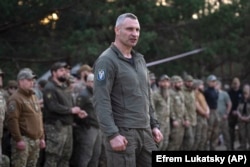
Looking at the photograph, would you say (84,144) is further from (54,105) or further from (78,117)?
(54,105)

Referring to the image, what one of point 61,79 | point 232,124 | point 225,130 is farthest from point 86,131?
→ point 232,124

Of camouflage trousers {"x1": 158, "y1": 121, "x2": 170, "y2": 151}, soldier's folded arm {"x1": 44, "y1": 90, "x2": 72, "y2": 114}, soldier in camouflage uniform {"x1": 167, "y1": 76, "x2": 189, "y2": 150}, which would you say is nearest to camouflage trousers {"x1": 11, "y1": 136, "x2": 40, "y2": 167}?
soldier's folded arm {"x1": 44, "y1": 90, "x2": 72, "y2": 114}

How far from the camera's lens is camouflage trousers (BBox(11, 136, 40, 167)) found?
27.7 ft

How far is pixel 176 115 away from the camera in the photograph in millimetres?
13102

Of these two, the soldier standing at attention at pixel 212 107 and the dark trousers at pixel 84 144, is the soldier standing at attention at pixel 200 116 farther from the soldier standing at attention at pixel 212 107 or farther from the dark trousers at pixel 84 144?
the dark trousers at pixel 84 144

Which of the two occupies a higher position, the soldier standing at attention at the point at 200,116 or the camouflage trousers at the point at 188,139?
the soldier standing at attention at the point at 200,116

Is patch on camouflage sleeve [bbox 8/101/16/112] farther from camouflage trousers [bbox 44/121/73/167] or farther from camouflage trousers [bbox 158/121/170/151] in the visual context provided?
camouflage trousers [bbox 158/121/170/151]

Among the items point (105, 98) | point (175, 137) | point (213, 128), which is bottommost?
point (105, 98)

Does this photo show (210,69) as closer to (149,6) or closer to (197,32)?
(197,32)

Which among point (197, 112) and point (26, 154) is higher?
point (197, 112)

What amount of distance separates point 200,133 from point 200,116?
407 mm

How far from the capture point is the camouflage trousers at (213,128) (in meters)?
14.8

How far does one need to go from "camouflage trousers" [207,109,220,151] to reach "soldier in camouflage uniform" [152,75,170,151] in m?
2.51

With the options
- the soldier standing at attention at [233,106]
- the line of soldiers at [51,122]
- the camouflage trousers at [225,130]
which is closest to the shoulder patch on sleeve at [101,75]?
the line of soldiers at [51,122]
